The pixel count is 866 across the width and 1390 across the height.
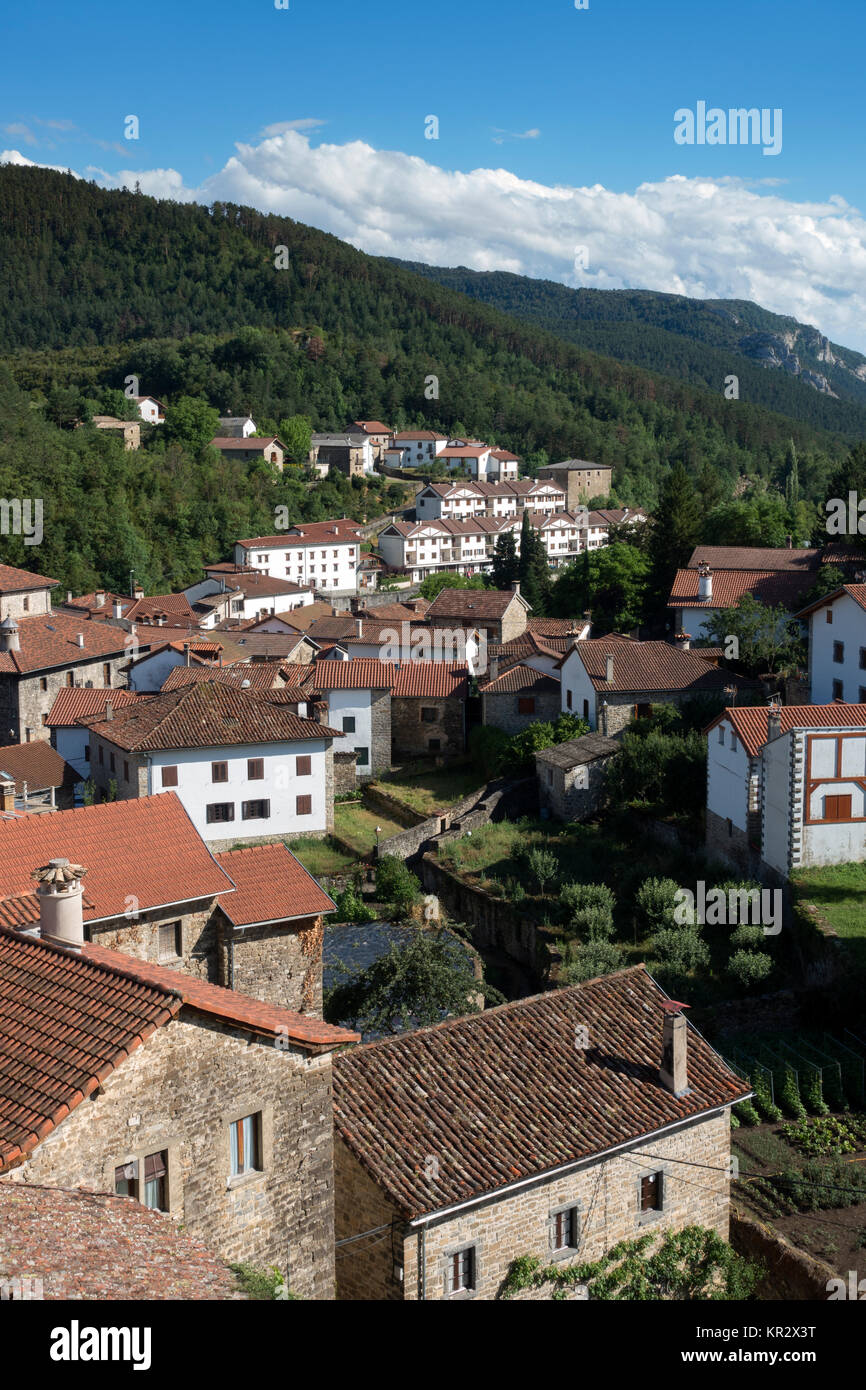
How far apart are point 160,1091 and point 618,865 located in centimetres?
2460

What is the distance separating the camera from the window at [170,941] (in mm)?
18250

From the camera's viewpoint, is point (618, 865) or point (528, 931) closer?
point (528, 931)

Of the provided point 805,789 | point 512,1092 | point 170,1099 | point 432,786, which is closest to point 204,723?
point 432,786

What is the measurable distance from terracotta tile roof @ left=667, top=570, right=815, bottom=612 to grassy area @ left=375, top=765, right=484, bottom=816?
35.6 feet

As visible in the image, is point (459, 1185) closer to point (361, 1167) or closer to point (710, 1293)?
point (361, 1167)

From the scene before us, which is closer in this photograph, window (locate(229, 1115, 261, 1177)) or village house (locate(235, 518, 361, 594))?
window (locate(229, 1115, 261, 1177))

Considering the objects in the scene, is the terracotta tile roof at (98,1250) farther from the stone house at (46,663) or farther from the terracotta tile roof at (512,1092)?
the stone house at (46,663)

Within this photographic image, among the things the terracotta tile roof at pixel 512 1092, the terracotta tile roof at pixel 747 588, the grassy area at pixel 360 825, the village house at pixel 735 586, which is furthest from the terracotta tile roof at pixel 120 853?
the terracotta tile roof at pixel 747 588

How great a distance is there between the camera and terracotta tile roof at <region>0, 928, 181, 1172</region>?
914cm

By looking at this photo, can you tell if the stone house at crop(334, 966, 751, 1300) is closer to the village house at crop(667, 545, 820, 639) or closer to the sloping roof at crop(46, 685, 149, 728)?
the sloping roof at crop(46, 685, 149, 728)

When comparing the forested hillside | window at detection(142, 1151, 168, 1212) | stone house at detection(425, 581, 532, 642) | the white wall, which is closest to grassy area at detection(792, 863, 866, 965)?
the white wall
